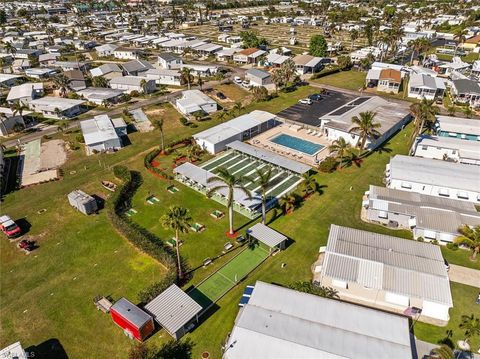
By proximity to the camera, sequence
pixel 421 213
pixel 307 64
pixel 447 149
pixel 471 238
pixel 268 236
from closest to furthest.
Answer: pixel 471 238, pixel 268 236, pixel 421 213, pixel 447 149, pixel 307 64

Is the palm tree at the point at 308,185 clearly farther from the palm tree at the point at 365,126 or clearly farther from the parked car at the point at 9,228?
the parked car at the point at 9,228

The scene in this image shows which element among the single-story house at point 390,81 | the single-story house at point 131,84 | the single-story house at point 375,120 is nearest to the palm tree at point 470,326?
the single-story house at point 375,120

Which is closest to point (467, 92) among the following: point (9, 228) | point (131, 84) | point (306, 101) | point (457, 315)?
point (306, 101)

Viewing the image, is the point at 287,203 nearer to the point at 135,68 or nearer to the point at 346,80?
the point at 346,80

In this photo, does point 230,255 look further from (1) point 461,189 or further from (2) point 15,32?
(2) point 15,32

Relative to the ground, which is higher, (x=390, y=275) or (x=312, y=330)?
(x=312, y=330)

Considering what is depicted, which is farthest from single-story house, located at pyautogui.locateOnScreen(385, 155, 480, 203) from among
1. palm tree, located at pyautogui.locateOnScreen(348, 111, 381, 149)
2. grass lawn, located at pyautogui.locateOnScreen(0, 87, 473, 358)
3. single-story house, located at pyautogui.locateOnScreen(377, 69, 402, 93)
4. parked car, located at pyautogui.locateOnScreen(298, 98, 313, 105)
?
single-story house, located at pyautogui.locateOnScreen(377, 69, 402, 93)
